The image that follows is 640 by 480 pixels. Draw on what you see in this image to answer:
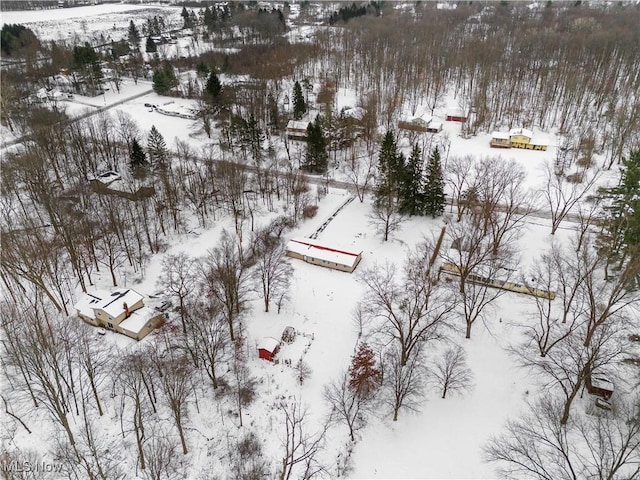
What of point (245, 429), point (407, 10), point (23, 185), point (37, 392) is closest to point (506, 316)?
point (245, 429)

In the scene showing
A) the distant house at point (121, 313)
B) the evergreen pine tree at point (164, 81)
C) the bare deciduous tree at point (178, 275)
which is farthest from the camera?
the evergreen pine tree at point (164, 81)

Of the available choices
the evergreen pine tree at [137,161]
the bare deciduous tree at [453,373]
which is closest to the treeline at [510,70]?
the evergreen pine tree at [137,161]

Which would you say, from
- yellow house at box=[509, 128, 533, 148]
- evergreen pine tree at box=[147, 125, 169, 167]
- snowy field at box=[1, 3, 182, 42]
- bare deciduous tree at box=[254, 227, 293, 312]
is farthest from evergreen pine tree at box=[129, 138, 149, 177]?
snowy field at box=[1, 3, 182, 42]

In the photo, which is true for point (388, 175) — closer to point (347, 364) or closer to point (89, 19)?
point (347, 364)

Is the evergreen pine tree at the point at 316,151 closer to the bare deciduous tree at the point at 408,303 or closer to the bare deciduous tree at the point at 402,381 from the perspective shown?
the bare deciduous tree at the point at 408,303

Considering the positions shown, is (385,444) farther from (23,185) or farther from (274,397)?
(23,185)
